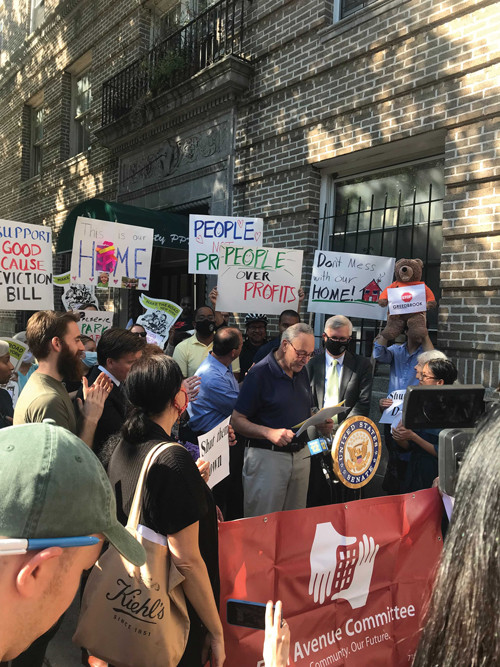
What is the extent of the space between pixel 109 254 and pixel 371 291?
2.95 m

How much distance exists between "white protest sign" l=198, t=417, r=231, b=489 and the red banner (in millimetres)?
618

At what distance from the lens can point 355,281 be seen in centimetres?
587

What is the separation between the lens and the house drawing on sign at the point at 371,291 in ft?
19.1

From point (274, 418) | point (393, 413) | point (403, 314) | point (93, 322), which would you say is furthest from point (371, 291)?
point (93, 322)

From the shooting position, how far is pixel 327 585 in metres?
2.79

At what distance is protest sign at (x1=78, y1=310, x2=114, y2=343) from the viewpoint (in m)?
7.11

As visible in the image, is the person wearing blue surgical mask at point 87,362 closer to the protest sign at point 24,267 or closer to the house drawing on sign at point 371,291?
the protest sign at point 24,267

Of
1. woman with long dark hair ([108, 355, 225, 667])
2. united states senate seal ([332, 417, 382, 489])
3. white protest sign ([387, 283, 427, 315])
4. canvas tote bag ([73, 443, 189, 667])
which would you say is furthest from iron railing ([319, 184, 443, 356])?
canvas tote bag ([73, 443, 189, 667])

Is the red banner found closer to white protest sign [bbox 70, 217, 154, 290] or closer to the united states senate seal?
the united states senate seal

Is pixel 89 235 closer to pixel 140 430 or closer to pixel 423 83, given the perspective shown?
pixel 423 83

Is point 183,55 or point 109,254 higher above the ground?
point 183,55

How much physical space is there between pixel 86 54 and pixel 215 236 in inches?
338

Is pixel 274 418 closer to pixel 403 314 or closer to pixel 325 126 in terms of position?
pixel 403 314

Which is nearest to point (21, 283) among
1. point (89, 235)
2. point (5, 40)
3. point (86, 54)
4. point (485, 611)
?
point (89, 235)
